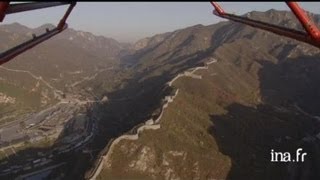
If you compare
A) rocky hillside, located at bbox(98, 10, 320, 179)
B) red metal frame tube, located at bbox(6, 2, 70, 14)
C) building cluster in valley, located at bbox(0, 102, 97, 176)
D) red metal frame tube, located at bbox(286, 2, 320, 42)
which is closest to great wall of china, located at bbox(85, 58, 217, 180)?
rocky hillside, located at bbox(98, 10, 320, 179)

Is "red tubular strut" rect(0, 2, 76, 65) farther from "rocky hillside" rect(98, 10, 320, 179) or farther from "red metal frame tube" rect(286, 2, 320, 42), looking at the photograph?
"rocky hillside" rect(98, 10, 320, 179)

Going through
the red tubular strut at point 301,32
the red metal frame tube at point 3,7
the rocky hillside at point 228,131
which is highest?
the red metal frame tube at point 3,7

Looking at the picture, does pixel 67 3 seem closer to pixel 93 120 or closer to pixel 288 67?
pixel 93 120

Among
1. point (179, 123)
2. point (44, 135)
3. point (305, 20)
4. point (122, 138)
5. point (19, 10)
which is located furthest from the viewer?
point (44, 135)

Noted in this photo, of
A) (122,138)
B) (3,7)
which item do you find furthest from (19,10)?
(122,138)

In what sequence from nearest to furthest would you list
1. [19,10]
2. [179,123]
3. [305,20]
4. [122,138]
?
[305,20] < [19,10] < [122,138] < [179,123]

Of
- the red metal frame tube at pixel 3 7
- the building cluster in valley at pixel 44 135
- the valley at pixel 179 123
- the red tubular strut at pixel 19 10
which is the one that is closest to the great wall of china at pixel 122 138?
the valley at pixel 179 123

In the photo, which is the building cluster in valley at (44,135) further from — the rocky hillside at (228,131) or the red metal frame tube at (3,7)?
the red metal frame tube at (3,7)

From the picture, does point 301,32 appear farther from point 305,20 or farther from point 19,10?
point 19,10

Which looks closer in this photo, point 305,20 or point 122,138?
point 305,20
